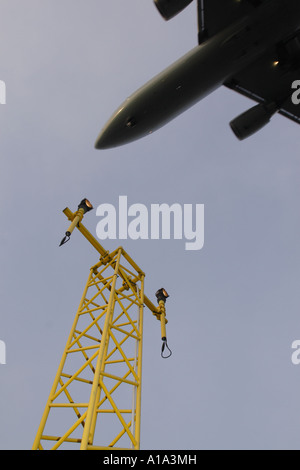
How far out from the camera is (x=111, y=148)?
1175 centimetres

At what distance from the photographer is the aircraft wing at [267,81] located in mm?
14180

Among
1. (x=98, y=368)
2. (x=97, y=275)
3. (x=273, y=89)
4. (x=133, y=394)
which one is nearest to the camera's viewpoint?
(x=98, y=368)

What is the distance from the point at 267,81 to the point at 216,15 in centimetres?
457

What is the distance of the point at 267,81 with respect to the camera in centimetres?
1458

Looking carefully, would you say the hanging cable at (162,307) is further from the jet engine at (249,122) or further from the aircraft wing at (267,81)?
the aircraft wing at (267,81)

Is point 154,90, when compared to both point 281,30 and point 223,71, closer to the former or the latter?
point 223,71

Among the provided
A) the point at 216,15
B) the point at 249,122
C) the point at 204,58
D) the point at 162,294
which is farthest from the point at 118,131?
the point at 162,294

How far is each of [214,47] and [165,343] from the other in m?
9.88

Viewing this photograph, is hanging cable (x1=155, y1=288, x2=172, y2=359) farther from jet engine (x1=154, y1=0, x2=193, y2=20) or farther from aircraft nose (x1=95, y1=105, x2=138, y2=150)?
jet engine (x1=154, y1=0, x2=193, y2=20)

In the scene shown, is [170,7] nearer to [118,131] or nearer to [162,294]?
[118,131]

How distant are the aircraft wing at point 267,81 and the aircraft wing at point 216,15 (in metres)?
3.07

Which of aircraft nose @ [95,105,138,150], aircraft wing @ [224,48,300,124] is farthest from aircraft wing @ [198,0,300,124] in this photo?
aircraft nose @ [95,105,138,150]
